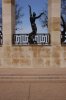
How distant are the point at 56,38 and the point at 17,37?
266 centimetres

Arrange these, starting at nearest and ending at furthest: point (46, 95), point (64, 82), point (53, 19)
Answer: point (46, 95) → point (64, 82) → point (53, 19)

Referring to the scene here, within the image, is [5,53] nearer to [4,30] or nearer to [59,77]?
[4,30]

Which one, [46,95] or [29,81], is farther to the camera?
[29,81]

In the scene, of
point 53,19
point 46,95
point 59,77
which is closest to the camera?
point 46,95

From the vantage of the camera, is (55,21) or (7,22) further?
(7,22)

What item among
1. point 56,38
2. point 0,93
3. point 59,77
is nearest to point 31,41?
point 56,38

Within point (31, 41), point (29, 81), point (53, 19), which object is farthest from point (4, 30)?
point (29, 81)

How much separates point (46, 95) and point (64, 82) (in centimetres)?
294

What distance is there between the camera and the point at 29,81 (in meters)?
12.5

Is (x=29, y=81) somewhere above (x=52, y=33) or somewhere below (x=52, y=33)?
below

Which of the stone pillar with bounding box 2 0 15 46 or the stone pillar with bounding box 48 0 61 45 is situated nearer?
the stone pillar with bounding box 48 0 61 45

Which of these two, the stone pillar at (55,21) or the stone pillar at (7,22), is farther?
the stone pillar at (7,22)

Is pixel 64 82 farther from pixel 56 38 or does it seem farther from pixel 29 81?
pixel 56 38

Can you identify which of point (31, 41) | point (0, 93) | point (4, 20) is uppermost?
point (4, 20)
